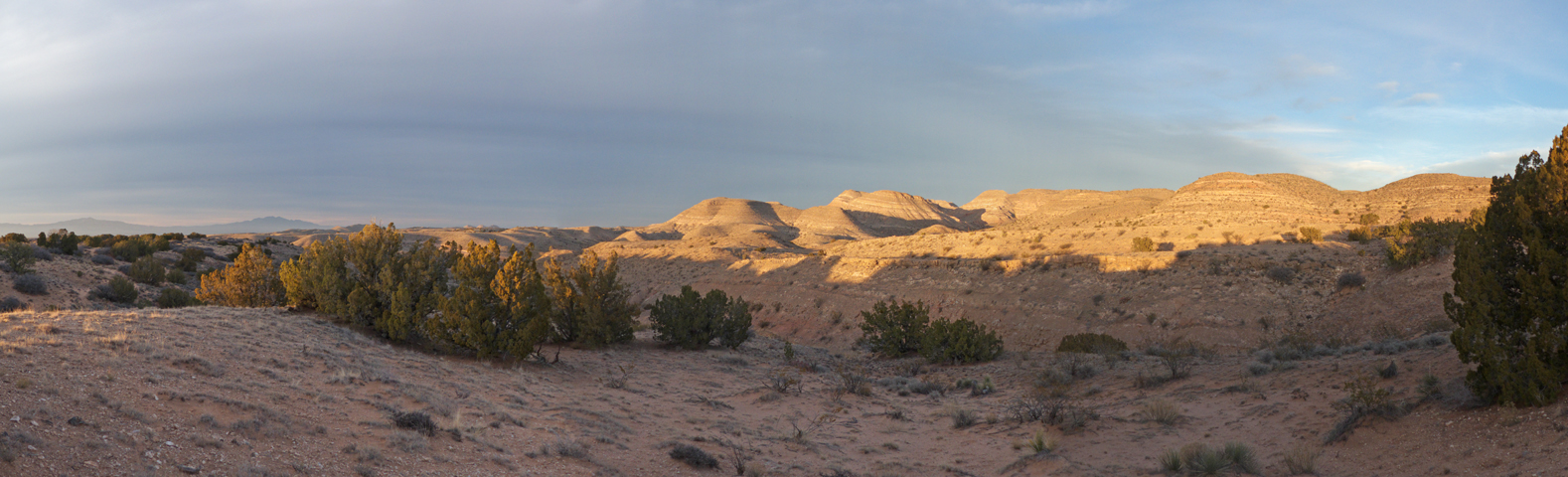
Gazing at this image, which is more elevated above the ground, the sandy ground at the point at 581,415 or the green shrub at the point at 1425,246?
the green shrub at the point at 1425,246

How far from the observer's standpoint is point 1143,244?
39094mm

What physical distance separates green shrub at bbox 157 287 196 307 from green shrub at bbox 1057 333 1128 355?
3041 cm

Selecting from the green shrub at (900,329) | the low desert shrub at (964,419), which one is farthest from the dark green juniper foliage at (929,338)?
the low desert shrub at (964,419)

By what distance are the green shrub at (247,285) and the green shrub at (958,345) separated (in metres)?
20.5

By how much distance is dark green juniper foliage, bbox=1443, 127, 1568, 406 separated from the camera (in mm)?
8109

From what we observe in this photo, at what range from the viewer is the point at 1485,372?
8.59 meters

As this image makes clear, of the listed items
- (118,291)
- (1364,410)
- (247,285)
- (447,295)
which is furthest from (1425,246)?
(118,291)

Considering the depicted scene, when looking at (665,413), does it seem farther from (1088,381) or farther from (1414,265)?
(1414,265)

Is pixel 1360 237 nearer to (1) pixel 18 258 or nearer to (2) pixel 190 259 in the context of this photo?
(1) pixel 18 258

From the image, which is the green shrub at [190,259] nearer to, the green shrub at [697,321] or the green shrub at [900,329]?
the green shrub at [697,321]

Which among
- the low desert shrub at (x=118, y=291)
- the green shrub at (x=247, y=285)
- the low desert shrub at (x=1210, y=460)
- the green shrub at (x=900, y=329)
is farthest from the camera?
the low desert shrub at (x=118, y=291)

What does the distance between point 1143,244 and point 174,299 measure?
44.8 m

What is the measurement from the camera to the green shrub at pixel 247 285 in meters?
21.5

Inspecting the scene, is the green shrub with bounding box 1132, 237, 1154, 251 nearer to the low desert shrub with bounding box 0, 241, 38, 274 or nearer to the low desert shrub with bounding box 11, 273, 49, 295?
the low desert shrub with bounding box 11, 273, 49, 295
